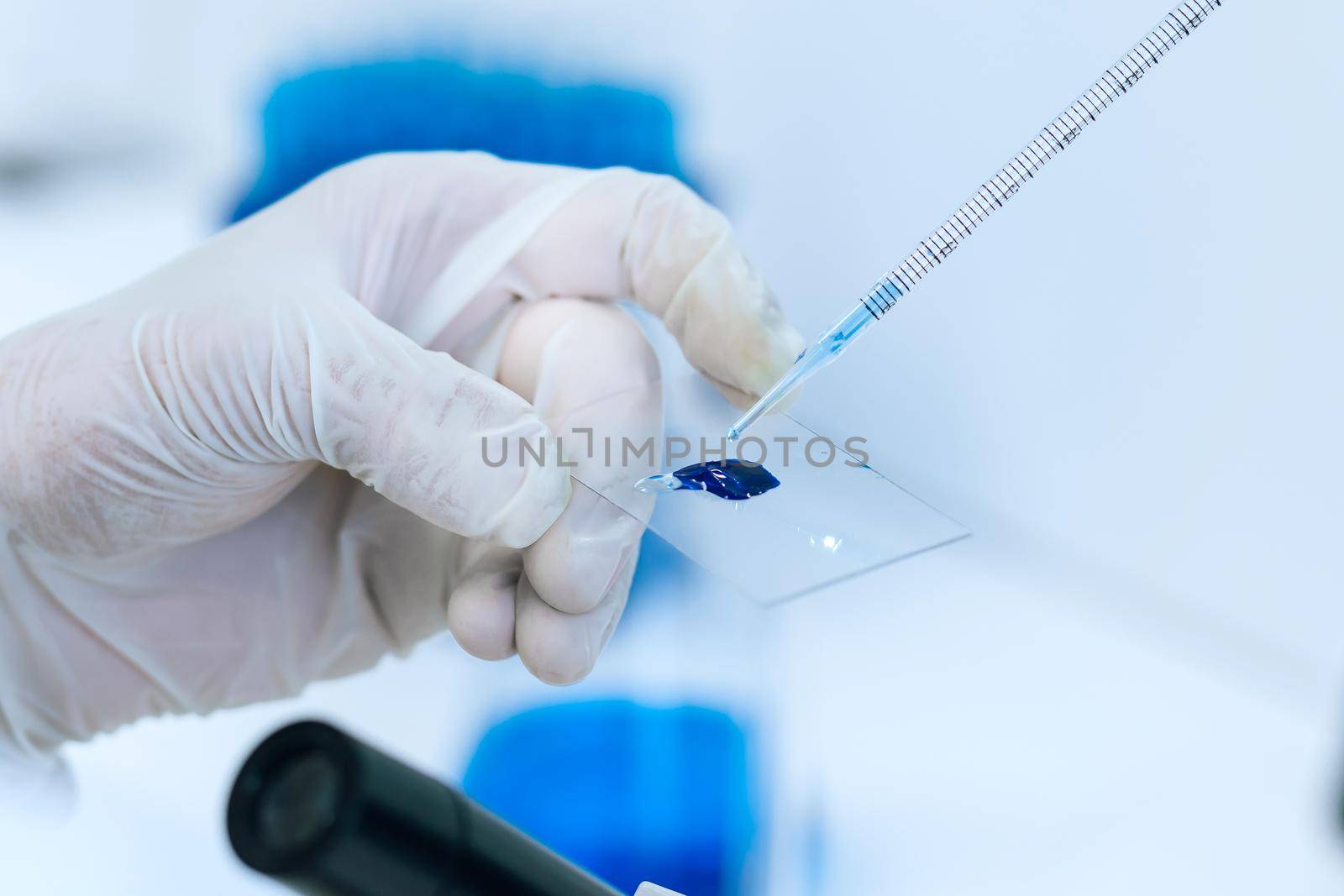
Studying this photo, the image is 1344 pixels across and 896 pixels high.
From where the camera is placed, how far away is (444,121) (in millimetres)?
1317

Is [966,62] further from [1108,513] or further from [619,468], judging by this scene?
[619,468]

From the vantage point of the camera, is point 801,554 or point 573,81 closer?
point 801,554

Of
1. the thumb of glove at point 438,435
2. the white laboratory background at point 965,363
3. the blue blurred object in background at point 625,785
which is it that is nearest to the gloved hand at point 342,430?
the thumb of glove at point 438,435

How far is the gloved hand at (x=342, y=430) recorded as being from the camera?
72cm

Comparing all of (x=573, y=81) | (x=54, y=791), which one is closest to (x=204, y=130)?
(x=573, y=81)

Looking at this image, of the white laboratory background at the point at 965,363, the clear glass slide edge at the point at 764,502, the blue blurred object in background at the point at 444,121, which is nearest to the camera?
the clear glass slide edge at the point at 764,502

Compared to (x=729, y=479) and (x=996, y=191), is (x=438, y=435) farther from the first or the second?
(x=996, y=191)

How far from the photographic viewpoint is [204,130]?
1.27 m

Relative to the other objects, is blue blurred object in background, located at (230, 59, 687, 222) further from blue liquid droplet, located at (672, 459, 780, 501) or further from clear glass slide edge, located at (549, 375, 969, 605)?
blue liquid droplet, located at (672, 459, 780, 501)

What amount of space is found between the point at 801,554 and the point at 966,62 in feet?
2.64

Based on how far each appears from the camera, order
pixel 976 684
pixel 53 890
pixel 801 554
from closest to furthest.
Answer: pixel 801 554, pixel 53 890, pixel 976 684

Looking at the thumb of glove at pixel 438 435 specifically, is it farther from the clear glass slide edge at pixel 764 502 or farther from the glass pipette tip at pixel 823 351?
the glass pipette tip at pixel 823 351

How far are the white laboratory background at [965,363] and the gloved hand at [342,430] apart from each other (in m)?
0.22

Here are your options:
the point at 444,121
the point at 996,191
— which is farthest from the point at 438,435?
the point at 444,121
